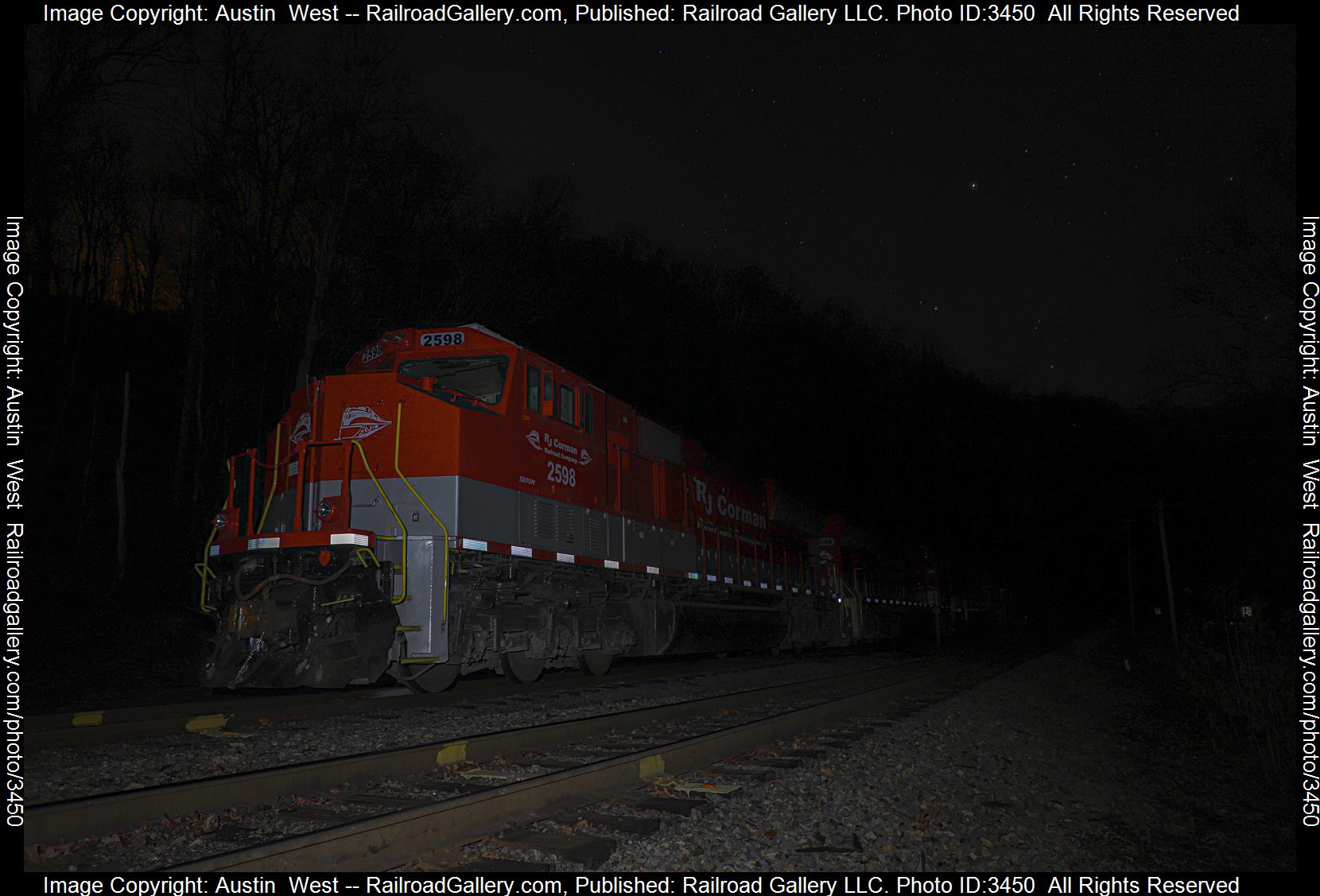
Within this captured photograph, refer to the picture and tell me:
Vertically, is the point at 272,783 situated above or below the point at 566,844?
above

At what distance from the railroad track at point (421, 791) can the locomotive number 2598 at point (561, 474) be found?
3.06 m

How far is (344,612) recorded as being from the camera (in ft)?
23.4

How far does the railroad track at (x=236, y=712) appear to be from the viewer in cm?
627

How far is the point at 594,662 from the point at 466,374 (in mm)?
4877

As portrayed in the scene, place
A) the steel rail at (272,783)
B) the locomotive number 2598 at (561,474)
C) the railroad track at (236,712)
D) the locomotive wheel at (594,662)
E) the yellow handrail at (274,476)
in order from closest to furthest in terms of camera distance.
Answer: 1. the steel rail at (272,783)
2. the railroad track at (236,712)
3. the yellow handrail at (274,476)
4. the locomotive number 2598 at (561,474)
5. the locomotive wheel at (594,662)

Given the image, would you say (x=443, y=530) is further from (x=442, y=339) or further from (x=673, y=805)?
(x=673, y=805)

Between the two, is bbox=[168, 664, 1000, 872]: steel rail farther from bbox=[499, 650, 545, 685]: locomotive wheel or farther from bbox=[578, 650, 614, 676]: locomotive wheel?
bbox=[578, 650, 614, 676]: locomotive wheel

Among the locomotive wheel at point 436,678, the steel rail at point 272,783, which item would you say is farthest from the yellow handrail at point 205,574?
the steel rail at point 272,783

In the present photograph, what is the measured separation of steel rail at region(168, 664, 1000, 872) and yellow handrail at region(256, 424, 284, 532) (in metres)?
5.07

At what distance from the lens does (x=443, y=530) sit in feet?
25.8

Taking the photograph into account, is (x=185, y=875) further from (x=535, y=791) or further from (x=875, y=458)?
(x=875, y=458)

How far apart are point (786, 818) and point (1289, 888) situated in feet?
7.74

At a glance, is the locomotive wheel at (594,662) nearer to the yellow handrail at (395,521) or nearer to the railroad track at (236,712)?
the railroad track at (236,712)

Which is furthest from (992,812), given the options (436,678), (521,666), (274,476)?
(274,476)
